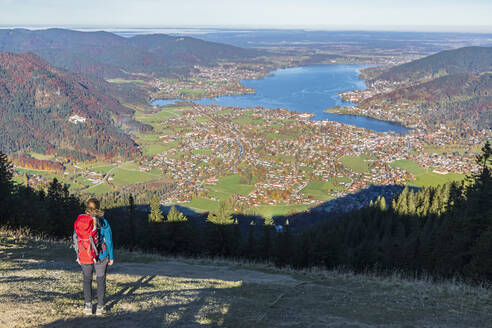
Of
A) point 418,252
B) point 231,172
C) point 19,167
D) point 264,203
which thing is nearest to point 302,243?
point 418,252

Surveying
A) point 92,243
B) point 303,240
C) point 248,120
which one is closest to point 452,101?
point 248,120

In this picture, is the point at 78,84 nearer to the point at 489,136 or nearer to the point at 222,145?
the point at 222,145

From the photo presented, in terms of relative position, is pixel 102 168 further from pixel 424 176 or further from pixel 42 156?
pixel 424 176

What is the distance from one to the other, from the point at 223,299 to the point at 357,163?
92006 mm

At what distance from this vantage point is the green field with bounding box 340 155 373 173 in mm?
92562

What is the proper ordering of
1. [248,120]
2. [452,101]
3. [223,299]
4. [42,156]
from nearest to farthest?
[223,299]
[42,156]
[248,120]
[452,101]

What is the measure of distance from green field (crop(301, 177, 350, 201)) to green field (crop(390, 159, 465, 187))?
16.0 m

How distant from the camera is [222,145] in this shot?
4555 inches

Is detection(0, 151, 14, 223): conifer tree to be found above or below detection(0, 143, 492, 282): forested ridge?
above

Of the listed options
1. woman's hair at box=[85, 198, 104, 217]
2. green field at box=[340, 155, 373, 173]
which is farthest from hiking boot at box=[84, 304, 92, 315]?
green field at box=[340, 155, 373, 173]

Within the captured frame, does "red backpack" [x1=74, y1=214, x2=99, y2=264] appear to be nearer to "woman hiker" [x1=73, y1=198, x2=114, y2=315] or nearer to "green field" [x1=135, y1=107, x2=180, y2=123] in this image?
"woman hiker" [x1=73, y1=198, x2=114, y2=315]

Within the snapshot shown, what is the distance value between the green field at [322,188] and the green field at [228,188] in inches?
479

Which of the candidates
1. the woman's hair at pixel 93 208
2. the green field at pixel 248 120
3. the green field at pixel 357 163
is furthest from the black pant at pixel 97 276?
the green field at pixel 248 120

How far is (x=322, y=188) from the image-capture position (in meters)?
79.1
